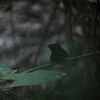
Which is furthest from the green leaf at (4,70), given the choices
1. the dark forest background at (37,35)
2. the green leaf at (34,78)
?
the dark forest background at (37,35)

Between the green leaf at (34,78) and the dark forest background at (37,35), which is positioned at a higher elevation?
the green leaf at (34,78)

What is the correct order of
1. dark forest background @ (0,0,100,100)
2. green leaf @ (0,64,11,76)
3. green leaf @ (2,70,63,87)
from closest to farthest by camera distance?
green leaf @ (2,70,63,87), green leaf @ (0,64,11,76), dark forest background @ (0,0,100,100)

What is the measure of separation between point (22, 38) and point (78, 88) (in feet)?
8.75

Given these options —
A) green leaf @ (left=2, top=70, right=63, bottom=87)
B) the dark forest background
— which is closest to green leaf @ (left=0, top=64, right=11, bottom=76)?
green leaf @ (left=2, top=70, right=63, bottom=87)

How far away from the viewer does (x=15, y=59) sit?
3240 mm

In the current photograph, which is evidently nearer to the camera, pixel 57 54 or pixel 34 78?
pixel 34 78

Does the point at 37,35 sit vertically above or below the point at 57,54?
below

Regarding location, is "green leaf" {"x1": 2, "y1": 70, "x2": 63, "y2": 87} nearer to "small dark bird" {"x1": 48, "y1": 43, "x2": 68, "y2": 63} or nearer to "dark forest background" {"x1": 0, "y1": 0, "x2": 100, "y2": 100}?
"small dark bird" {"x1": 48, "y1": 43, "x2": 68, "y2": 63}

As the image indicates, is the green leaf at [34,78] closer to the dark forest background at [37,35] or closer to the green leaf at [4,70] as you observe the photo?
the green leaf at [4,70]

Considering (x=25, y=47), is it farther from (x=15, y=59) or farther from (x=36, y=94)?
(x=36, y=94)

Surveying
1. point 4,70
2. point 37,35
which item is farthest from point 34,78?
point 37,35

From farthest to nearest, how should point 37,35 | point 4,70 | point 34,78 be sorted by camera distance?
point 37,35 → point 4,70 → point 34,78

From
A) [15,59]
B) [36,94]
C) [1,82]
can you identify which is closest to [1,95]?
[1,82]

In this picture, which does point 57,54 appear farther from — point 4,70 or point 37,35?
point 37,35
